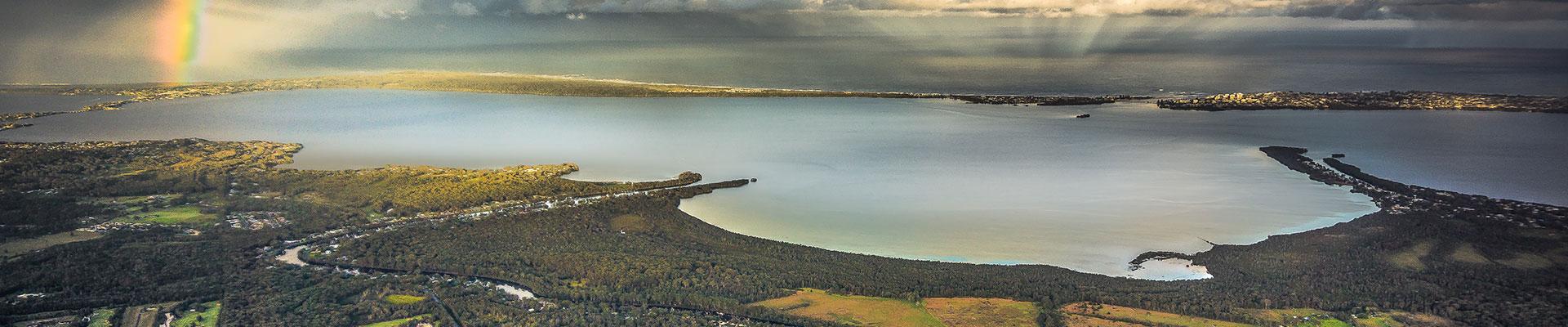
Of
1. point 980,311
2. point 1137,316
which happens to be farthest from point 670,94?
point 1137,316

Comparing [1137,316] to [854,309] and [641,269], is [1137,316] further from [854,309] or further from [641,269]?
[641,269]

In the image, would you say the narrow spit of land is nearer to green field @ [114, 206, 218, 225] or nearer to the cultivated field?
green field @ [114, 206, 218, 225]

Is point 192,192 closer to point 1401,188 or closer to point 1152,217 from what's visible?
point 1152,217

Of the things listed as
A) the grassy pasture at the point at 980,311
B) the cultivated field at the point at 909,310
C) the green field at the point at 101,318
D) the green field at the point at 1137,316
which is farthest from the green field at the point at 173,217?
the green field at the point at 1137,316

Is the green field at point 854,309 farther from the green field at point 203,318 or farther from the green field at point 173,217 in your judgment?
the green field at point 173,217

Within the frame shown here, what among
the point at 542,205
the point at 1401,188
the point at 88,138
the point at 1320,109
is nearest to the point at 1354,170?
the point at 1401,188
